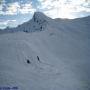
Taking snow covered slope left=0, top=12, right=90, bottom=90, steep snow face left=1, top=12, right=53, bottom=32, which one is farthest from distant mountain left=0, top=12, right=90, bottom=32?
snow covered slope left=0, top=12, right=90, bottom=90

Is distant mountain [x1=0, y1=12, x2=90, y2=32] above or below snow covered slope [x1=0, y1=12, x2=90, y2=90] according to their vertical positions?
above

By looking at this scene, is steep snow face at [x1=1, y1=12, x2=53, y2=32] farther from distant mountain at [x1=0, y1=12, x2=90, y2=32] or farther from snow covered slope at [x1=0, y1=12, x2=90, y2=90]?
snow covered slope at [x1=0, y1=12, x2=90, y2=90]

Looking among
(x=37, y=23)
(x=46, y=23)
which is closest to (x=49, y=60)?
(x=46, y=23)

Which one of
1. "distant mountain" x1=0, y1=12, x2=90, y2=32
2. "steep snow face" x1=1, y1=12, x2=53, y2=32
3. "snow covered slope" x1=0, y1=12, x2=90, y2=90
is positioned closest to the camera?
"snow covered slope" x1=0, y1=12, x2=90, y2=90

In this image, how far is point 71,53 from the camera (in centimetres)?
2328

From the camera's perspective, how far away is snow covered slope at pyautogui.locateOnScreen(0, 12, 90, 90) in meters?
12.0

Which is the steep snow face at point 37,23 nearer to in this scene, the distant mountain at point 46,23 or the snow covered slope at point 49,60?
the distant mountain at point 46,23

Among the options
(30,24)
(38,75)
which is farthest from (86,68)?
(30,24)

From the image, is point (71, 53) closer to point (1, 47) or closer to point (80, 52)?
point (80, 52)

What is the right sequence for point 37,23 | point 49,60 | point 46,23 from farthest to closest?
point 37,23, point 46,23, point 49,60

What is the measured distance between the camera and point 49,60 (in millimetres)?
19297

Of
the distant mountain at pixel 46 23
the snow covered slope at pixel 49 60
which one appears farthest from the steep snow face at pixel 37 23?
the snow covered slope at pixel 49 60

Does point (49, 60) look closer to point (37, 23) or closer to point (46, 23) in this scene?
point (46, 23)

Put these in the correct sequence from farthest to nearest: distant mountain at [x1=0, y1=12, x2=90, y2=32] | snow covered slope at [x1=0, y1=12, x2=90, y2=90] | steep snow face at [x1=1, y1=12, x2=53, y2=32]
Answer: distant mountain at [x1=0, y1=12, x2=90, y2=32] → steep snow face at [x1=1, y1=12, x2=53, y2=32] → snow covered slope at [x1=0, y1=12, x2=90, y2=90]
